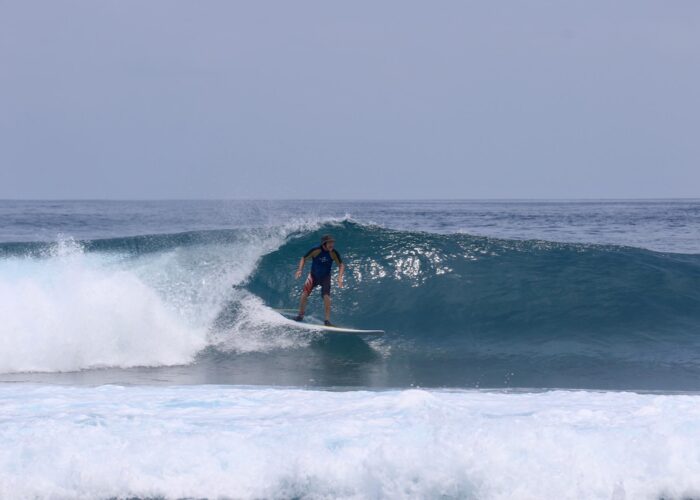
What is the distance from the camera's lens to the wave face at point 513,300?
12.5 metres

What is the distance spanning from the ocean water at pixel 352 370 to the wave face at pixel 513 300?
48 mm


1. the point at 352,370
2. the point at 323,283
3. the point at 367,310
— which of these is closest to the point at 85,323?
the point at 323,283

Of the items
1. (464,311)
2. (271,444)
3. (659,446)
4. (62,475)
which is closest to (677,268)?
(464,311)

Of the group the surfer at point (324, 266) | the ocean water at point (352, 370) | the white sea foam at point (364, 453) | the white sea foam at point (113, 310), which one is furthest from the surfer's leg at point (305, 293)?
the white sea foam at point (364, 453)

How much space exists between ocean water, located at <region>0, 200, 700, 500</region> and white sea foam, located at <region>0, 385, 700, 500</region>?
0.06 ft

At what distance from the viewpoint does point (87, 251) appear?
17281 mm

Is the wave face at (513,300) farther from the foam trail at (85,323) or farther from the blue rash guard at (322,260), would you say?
the foam trail at (85,323)

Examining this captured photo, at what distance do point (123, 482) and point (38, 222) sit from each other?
41779 millimetres

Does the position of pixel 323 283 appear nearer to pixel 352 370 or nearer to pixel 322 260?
pixel 322 260

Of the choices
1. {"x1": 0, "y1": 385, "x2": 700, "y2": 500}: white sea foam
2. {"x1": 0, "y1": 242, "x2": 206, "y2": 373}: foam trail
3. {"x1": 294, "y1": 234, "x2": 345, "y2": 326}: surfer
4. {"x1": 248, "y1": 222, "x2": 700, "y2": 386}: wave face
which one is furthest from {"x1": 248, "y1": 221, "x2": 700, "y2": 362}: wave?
{"x1": 0, "y1": 385, "x2": 700, "y2": 500}: white sea foam

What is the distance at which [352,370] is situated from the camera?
11.5 m

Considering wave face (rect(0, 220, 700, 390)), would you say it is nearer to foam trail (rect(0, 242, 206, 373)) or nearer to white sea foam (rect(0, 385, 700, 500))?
foam trail (rect(0, 242, 206, 373))

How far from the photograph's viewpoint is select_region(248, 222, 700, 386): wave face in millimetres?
12500

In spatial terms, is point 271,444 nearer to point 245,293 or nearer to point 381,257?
point 245,293
